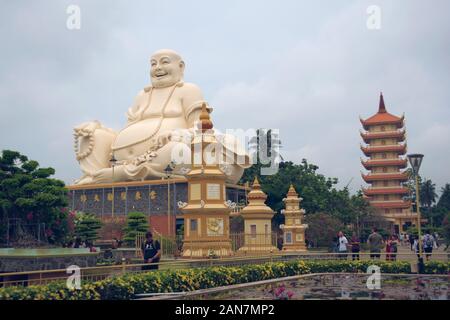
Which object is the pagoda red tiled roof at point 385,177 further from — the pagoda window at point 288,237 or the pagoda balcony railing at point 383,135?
the pagoda window at point 288,237

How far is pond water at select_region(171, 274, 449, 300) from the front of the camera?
383 inches

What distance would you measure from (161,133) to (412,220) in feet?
90.3

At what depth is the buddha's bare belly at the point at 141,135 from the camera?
30.6 meters

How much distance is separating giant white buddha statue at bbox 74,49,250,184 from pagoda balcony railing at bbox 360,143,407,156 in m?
21.4

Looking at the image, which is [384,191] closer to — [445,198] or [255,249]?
[445,198]

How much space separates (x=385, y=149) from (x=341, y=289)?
126ft

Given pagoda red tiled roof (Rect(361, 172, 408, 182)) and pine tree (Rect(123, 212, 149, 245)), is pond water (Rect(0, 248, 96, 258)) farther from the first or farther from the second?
pagoda red tiled roof (Rect(361, 172, 408, 182))

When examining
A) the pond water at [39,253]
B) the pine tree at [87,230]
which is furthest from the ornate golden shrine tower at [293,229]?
the pond water at [39,253]

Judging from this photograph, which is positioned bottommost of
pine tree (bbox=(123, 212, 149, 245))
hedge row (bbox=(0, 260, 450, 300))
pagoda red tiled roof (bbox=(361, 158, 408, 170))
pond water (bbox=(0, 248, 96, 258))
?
hedge row (bbox=(0, 260, 450, 300))

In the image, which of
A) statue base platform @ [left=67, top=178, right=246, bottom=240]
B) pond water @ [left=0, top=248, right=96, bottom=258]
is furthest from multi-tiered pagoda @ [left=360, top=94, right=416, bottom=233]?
pond water @ [left=0, top=248, right=96, bottom=258]
